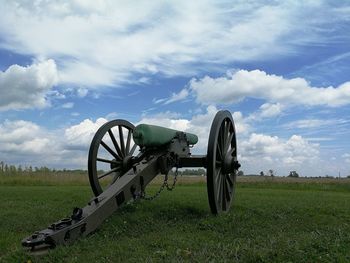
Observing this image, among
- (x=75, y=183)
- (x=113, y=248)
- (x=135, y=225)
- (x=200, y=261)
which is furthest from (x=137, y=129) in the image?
(x=75, y=183)

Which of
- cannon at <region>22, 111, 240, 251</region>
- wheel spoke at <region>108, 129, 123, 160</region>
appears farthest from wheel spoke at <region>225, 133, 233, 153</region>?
wheel spoke at <region>108, 129, 123, 160</region>

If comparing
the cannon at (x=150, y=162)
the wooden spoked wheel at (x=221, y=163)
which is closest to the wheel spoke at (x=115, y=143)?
the cannon at (x=150, y=162)

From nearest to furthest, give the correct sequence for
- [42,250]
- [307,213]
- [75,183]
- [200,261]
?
1. [200,261]
2. [42,250]
3. [307,213]
4. [75,183]

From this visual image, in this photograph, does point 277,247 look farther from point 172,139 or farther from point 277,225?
point 172,139

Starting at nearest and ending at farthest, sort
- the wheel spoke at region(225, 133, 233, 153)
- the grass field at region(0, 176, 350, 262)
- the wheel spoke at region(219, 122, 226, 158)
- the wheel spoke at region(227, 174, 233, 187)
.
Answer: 1. the grass field at region(0, 176, 350, 262)
2. the wheel spoke at region(219, 122, 226, 158)
3. the wheel spoke at region(225, 133, 233, 153)
4. the wheel spoke at region(227, 174, 233, 187)

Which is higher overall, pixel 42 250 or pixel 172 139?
pixel 172 139

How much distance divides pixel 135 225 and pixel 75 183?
16.2m

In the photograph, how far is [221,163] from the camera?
10258mm

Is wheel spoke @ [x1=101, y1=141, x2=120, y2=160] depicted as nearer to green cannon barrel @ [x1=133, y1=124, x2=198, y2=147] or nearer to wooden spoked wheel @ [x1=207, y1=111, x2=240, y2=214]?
green cannon barrel @ [x1=133, y1=124, x2=198, y2=147]

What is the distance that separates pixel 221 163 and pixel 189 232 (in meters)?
2.00

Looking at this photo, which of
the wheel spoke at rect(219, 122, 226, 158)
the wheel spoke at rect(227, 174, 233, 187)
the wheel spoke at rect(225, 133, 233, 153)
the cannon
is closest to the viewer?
the cannon

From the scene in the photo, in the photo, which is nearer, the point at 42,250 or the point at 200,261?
the point at 200,261

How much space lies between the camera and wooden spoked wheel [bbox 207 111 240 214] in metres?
9.29

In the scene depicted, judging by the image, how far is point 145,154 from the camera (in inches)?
405
